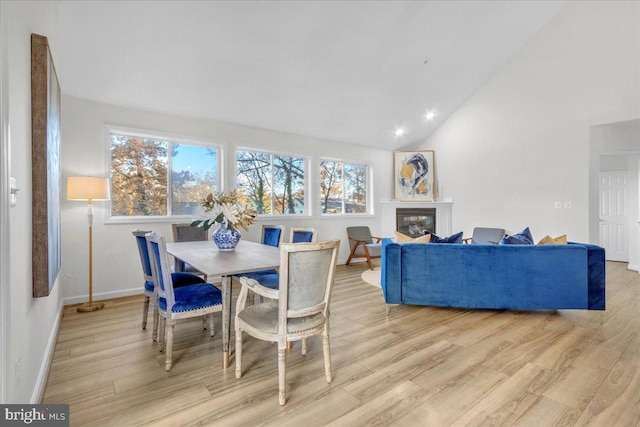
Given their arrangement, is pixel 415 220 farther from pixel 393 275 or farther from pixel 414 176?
pixel 393 275

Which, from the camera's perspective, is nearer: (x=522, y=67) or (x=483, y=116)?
(x=522, y=67)

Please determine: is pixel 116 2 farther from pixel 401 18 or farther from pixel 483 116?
pixel 483 116

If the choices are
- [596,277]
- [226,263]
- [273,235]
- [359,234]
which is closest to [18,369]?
[226,263]

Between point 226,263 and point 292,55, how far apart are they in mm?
2954

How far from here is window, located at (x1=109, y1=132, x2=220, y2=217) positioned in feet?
13.1

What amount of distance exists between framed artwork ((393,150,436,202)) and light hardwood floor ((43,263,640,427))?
3855 mm

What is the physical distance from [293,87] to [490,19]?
10.1ft

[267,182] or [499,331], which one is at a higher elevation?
[267,182]

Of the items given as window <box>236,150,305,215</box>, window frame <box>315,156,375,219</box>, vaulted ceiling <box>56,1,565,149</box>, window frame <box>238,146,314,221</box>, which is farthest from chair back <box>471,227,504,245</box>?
window <box>236,150,305,215</box>

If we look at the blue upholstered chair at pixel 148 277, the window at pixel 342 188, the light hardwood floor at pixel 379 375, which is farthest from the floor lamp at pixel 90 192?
the window at pixel 342 188

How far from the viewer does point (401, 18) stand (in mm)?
4020

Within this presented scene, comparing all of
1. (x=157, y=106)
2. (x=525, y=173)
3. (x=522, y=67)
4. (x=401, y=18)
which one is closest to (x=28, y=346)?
(x=157, y=106)

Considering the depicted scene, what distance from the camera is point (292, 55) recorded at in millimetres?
3961

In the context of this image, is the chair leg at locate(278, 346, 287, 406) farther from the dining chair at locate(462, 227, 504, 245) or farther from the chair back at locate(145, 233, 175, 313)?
the dining chair at locate(462, 227, 504, 245)
